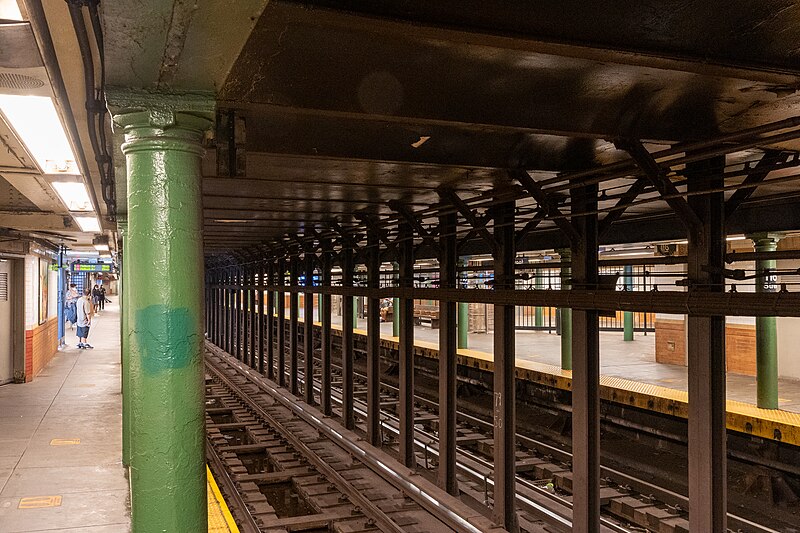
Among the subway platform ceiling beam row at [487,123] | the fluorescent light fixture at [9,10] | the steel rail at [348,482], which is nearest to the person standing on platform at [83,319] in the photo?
the steel rail at [348,482]

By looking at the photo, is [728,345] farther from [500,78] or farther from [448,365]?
[500,78]

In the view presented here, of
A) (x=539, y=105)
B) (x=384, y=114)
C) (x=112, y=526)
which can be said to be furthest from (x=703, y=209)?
(x=112, y=526)

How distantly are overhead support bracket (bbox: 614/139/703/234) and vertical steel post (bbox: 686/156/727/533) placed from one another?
0.10 metres

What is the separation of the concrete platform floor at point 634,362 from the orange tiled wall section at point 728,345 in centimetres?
29

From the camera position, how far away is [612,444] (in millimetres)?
11727

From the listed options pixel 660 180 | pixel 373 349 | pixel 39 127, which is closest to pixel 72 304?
pixel 373 349

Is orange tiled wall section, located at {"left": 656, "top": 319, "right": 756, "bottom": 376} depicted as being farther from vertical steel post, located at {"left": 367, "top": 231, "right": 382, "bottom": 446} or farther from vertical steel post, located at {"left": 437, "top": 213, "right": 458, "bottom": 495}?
vertical steel post, located at {"left": 437, "top": 213, "right": 458, "bottom": 495}

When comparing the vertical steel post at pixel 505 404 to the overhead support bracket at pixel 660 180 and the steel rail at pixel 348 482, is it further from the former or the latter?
the overhead support bracket at pixel 660 180

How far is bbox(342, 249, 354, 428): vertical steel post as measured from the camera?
37.8ft

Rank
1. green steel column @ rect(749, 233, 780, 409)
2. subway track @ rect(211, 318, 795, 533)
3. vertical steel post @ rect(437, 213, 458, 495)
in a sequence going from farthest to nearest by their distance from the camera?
green steel column @ rect(749, 233, 780, 409) → vertical steel post @ rect(437, 213, 458, 495) → subway track @ rect(211, 318, 795, 533)

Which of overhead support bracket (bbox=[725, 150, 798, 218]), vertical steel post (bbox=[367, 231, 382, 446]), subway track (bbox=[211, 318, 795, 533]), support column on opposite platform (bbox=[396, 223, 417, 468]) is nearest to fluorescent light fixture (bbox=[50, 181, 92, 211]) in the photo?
vertical steel post (bbox=[367, 231, 382, 446])

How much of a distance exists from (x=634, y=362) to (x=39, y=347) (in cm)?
1506

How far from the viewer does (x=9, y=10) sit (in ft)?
10.4

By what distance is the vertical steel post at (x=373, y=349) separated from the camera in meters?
10.3
